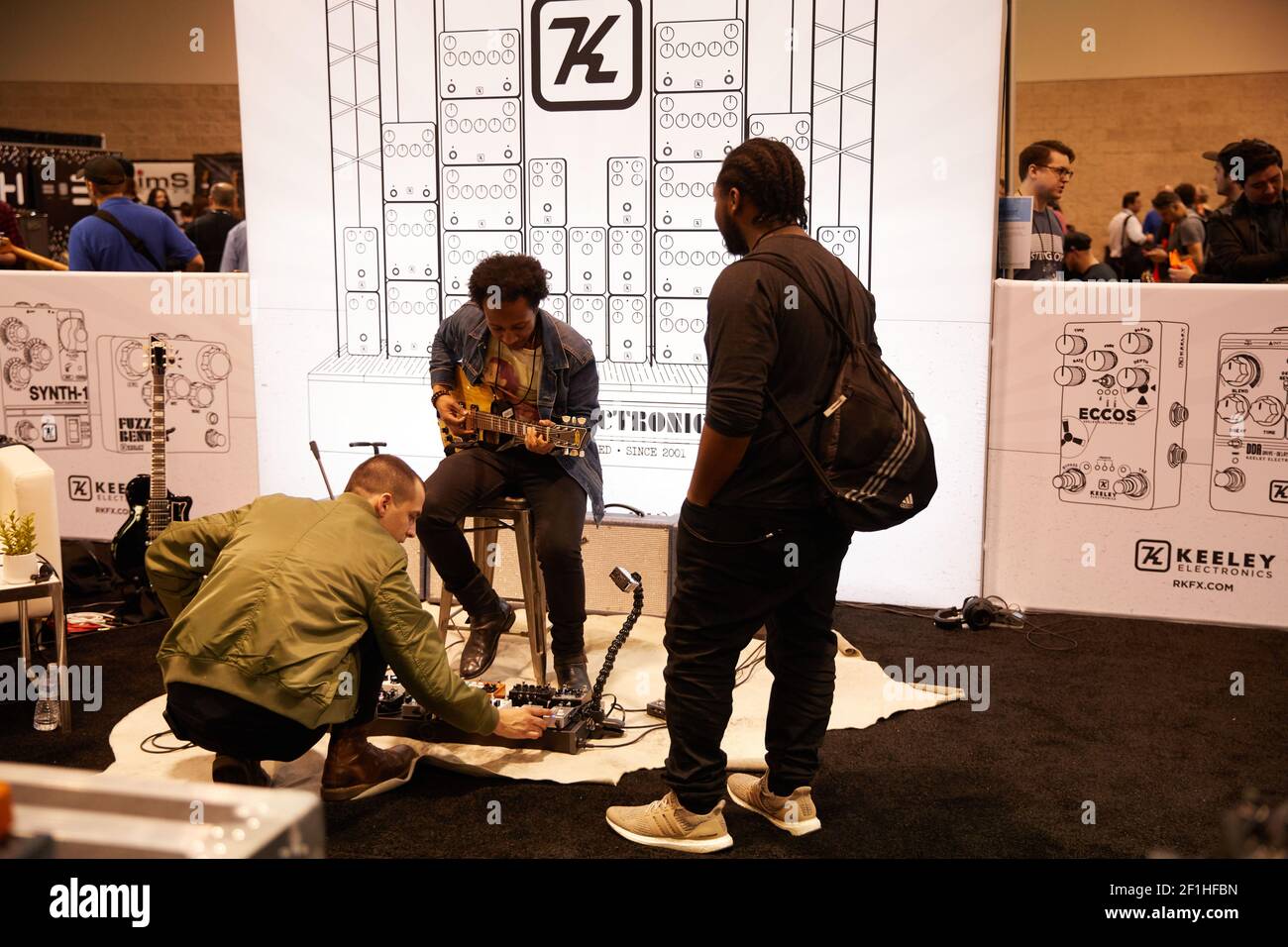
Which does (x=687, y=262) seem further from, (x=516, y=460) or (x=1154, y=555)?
(x=1154, y=555)

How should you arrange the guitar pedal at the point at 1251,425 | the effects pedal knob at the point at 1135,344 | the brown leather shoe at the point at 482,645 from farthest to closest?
the effects pedal knob at the point at 1135,344, the guitar pedal at the point at 1251,425, the brown leather shoe at the point at 482,645

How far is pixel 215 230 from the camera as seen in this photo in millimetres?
7648

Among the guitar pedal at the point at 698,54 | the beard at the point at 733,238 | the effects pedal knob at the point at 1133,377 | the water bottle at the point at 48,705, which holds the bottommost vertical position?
the water bottle at the point at 48,705

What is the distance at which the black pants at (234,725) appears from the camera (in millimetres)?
2775

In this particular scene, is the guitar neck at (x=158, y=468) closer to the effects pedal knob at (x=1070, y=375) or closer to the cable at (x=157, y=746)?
the cable at (x=157, y=746)

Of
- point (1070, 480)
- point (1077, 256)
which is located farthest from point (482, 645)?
point (1077, 256)

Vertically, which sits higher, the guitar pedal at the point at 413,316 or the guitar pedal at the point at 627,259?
the guitar pedal at the point at 627,259

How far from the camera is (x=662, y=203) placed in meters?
4.84

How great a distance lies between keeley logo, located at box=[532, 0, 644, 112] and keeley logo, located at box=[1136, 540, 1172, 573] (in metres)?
2.65

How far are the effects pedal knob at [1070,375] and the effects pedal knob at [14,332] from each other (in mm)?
4516

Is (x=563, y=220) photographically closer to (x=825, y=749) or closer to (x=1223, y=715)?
(x=825, y=749)

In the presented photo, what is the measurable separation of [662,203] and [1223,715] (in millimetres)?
2757

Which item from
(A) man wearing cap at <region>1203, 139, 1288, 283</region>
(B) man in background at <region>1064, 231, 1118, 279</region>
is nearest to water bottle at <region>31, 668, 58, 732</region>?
(A) man wearing cap at <region>1203, 139, 1288, 283</region>
